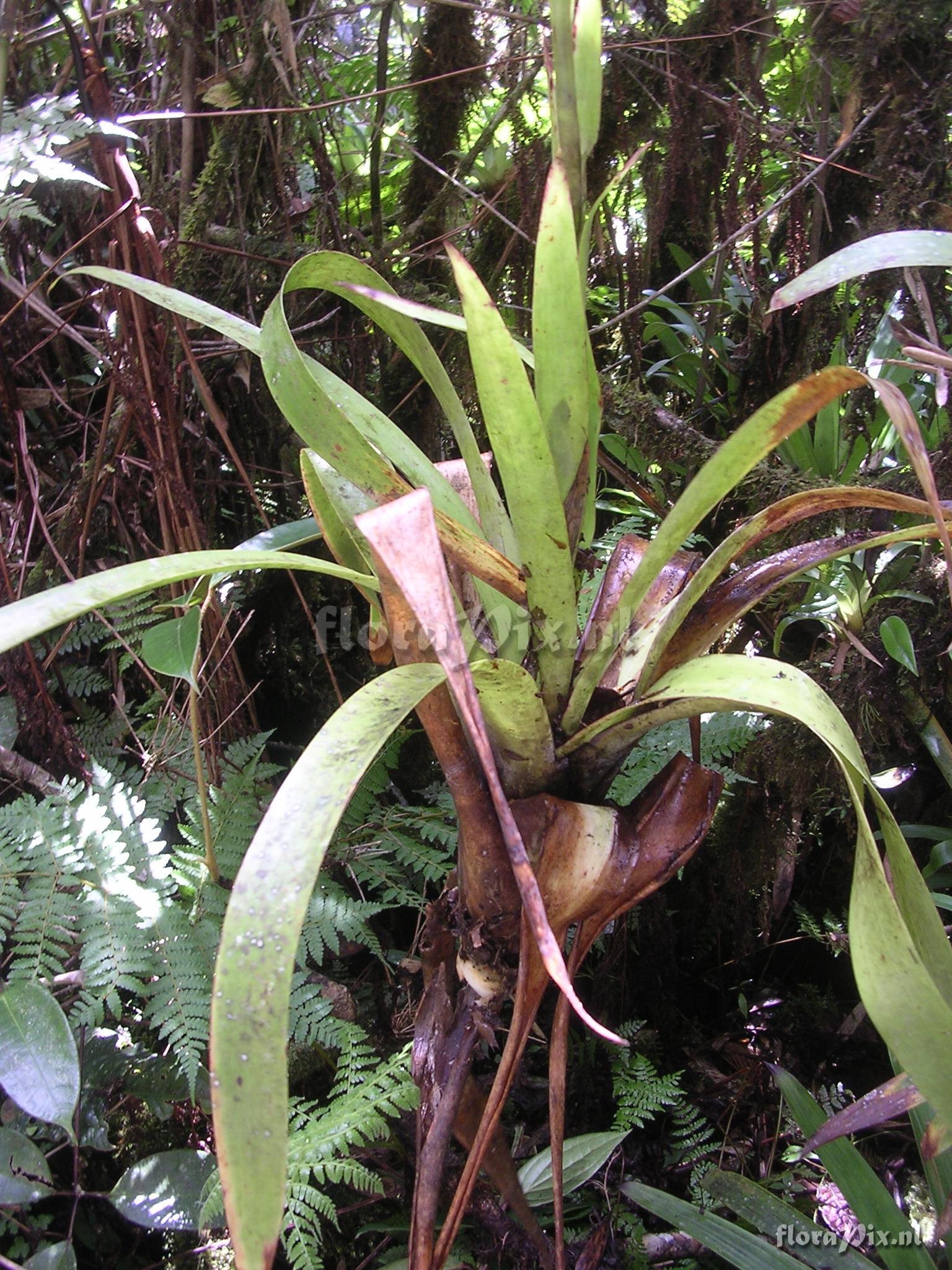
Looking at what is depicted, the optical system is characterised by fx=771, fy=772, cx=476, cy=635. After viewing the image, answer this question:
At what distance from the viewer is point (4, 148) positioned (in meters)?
0.93

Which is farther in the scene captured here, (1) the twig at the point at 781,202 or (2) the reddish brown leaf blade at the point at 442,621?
(1) the twig at the point at 781,202

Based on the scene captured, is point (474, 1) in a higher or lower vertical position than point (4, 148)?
higher

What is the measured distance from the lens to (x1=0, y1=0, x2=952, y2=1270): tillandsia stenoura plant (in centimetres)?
35

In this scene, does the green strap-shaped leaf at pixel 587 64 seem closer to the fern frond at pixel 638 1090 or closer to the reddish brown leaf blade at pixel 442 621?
the reddish brown leaf blade at pixel 442 621

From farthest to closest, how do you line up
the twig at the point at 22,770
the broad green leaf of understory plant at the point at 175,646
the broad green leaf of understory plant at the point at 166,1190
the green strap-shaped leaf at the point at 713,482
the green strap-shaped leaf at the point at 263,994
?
1. the twig at the point at 22,770
2. the broad green leaf of understory plant at the point at 166,1190
3. the broad green leaf of understory plant at the point at 175,646
4. the green strap-shaped leaf at the point at 713,482
5. the green strap-shaped leaf at the point at 263,994

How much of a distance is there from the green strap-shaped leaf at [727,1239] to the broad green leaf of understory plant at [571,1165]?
0.21ft

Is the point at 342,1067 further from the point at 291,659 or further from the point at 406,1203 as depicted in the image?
the point at 291,659

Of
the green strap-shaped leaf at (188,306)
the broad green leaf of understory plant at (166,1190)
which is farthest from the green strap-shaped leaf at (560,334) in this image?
the broad green leaf of understory plant at (166,1190)

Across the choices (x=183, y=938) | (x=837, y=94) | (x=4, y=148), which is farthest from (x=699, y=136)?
(x=183, y=938)

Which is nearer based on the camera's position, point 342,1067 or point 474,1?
point 342,1067

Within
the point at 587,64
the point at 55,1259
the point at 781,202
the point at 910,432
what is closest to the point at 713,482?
the point at 910,432

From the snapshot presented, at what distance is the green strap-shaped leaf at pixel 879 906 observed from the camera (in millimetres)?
409

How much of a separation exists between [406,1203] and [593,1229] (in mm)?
215

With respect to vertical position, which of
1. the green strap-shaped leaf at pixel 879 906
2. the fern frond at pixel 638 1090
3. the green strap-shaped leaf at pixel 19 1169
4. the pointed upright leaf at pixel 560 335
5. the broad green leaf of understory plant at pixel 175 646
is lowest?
the fern frond at pixel 638 1090
